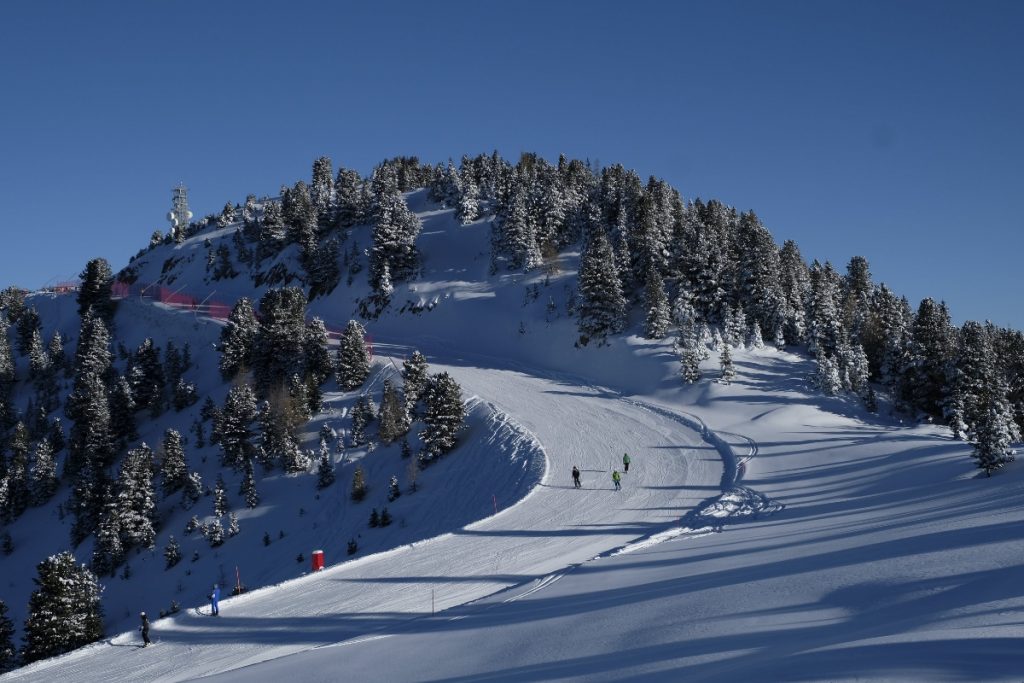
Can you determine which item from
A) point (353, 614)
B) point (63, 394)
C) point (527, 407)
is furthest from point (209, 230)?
point (353, 614)

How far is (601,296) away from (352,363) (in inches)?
810

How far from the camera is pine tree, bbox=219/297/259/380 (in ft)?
189

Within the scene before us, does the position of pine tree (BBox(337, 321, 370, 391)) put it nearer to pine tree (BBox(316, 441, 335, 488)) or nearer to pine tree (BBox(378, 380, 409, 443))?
pine tree (BBox(378, 380, 409, 443))

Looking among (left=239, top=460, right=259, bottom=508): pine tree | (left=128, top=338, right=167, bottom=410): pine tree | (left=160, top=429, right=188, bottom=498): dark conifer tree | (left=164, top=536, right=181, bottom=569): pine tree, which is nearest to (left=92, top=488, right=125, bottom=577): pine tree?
(left=164, top=536, right=181, bottom=569): pine tree

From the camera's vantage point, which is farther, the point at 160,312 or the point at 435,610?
the point at 160,312

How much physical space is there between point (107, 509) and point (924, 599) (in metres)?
44.3

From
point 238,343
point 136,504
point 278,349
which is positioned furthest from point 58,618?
point 238,343

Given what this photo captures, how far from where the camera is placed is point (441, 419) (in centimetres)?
3925

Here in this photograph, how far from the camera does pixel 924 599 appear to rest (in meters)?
10.0

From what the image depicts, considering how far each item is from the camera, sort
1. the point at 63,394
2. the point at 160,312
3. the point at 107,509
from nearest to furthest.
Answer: the point at 107,509 → the point at 63,394 → the point at 160,312

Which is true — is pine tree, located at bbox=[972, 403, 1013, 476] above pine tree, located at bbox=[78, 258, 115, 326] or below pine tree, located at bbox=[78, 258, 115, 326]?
below

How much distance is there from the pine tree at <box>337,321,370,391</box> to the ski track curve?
57.4ft

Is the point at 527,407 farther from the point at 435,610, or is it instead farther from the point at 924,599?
the point at 924,599

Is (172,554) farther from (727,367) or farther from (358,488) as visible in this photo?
(727,367)
